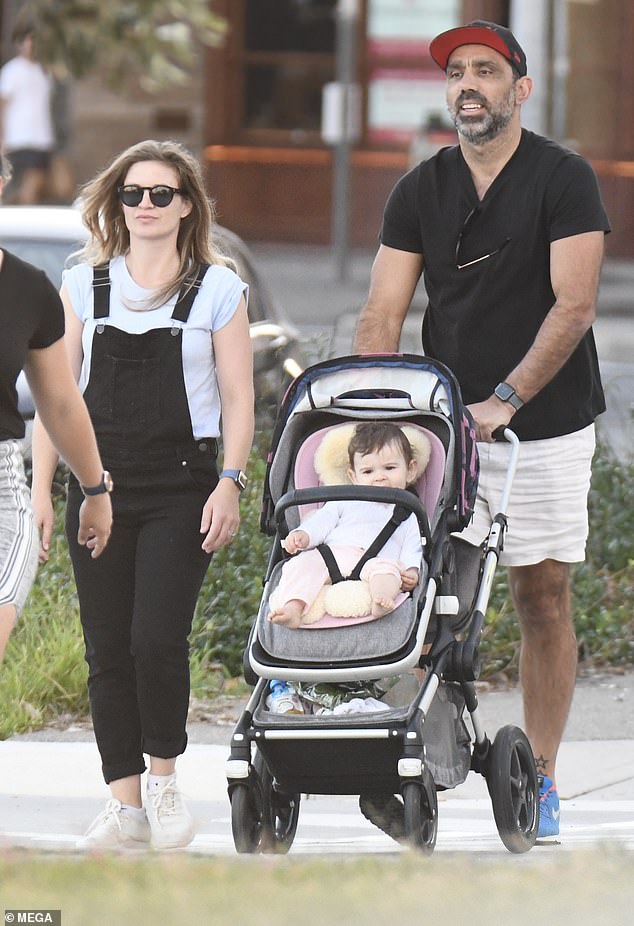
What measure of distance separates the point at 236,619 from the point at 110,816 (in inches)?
87.8

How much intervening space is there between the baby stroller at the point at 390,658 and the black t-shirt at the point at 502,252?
0.31 meters

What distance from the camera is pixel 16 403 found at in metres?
4.59

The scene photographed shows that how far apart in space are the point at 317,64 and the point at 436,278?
1875 centimetres

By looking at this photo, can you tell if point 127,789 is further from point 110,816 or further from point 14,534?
point 14,534

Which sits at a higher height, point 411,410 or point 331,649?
point 411,410

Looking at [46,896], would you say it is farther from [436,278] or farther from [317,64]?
[317,64]

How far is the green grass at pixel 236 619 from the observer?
6.98 meters

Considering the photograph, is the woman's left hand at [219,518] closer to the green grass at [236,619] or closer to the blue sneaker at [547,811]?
the blue sneaker at [547,811]

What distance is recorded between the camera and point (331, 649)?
191 inches

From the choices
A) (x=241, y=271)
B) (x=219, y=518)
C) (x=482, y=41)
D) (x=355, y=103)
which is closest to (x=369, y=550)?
(x=219, y=518)

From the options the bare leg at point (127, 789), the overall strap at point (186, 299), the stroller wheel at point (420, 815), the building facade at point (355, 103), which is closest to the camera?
the stroller wheel at point (420, 815)

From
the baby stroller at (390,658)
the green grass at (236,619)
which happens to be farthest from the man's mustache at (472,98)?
the green grass at (236,619)

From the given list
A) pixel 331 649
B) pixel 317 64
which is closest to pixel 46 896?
pixel 331 649

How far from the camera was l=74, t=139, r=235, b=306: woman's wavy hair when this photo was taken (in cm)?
539
